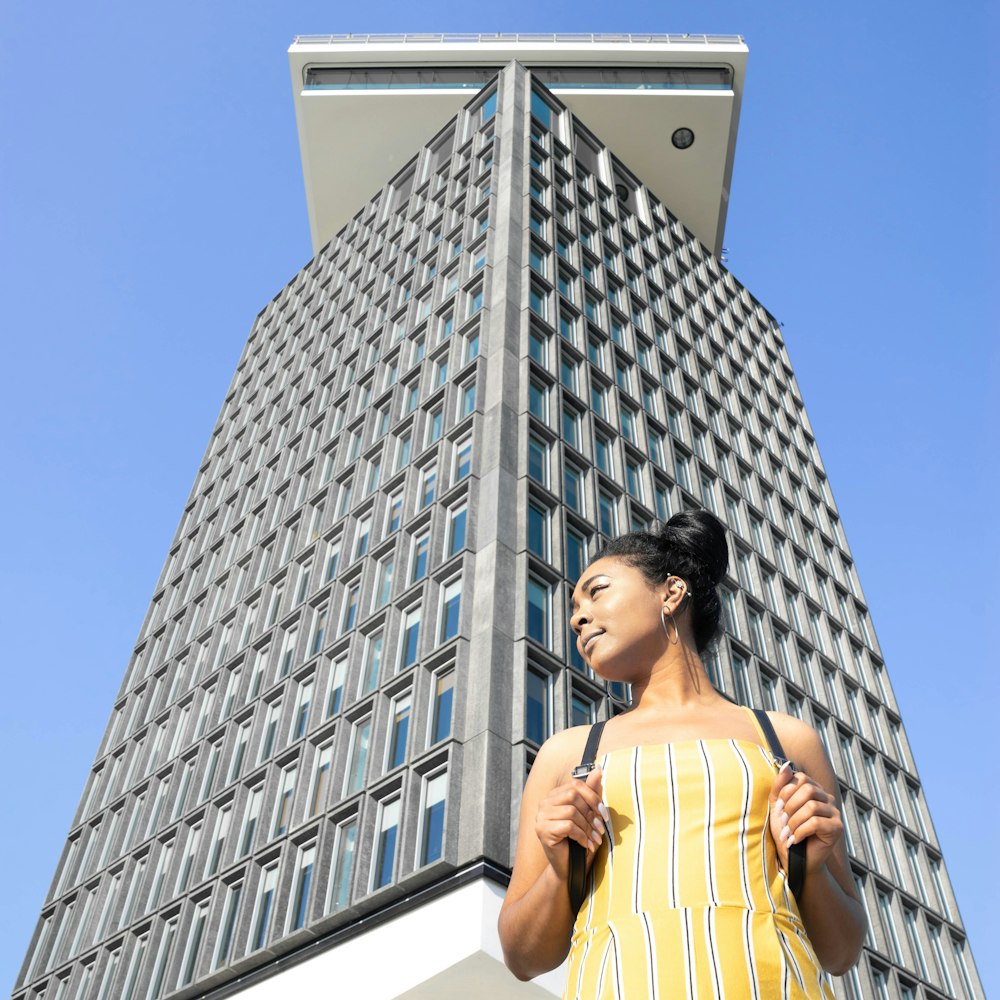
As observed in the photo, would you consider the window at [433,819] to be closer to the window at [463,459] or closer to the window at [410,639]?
the window at [410,639]

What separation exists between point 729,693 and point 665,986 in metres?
22.1

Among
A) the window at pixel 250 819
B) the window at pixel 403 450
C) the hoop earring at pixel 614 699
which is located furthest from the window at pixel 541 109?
the window at pixel 250 819

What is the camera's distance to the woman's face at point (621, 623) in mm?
3582

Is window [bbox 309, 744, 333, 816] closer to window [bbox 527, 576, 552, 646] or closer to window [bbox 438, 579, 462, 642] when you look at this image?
window [bbox 438, 579, 462, 642]

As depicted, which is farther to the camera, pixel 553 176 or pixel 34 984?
pixel 553 176

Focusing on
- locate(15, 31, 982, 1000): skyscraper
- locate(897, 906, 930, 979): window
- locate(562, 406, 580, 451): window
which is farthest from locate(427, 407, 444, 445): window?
locate(897, 906, 930, 979): window

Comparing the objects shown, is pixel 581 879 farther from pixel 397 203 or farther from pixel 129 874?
pixel 397 203

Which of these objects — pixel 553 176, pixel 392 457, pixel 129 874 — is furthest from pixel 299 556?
pixel 553 176

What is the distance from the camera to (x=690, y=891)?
277cm

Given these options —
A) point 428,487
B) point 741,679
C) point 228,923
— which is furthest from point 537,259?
point 228,923

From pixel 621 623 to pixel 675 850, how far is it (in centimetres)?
90

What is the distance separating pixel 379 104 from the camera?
44.6 m

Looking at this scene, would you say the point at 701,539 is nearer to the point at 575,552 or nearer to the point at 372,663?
the point at 372,663

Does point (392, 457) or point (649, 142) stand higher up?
point (649, 142)
